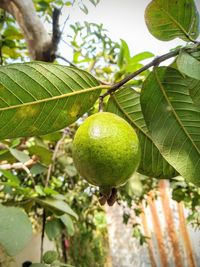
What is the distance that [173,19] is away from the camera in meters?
0.65

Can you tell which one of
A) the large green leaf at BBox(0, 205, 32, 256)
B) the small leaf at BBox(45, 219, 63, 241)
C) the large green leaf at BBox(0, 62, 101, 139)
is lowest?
the small leaf at BBox(45, 219, 63, 241)

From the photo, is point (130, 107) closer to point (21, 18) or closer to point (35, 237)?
point (21, 18)

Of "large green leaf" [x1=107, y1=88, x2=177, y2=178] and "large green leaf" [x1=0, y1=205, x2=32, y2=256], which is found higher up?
"large green leaf" [x1=107, y1=88, x2=177, y2=178]

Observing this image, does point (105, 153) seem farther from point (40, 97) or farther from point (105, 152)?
point (40, 97)

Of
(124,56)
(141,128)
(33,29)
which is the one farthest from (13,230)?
(33,29)

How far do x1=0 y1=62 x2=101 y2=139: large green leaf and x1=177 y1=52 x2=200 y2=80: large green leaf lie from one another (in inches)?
6.0

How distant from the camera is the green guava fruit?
0.51 meters

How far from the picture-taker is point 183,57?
0.53m

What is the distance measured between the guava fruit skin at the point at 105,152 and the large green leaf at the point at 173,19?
0.24 m

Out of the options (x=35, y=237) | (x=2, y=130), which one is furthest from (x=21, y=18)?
(x=35, y=237)

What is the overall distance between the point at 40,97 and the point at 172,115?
23 cm

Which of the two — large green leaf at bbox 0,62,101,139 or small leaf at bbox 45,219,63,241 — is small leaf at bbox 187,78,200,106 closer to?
large green leaf at bbox 0,62,101,139

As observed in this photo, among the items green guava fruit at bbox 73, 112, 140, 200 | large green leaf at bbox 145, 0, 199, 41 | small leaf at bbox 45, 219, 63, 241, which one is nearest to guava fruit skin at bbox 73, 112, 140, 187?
green guava fruit at bbox 73, 112, 140, 200

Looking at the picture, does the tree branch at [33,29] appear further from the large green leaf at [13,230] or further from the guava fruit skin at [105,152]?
the guava fruit skin at [105,152]
